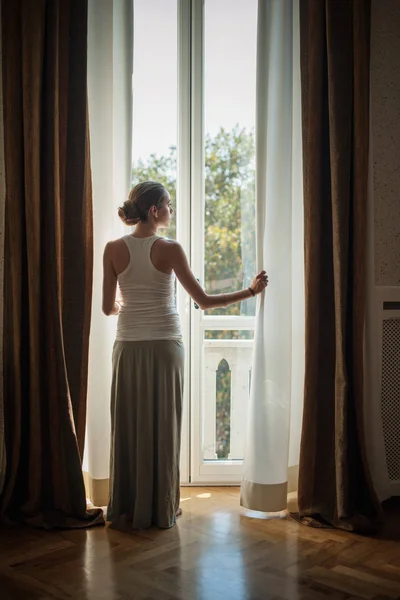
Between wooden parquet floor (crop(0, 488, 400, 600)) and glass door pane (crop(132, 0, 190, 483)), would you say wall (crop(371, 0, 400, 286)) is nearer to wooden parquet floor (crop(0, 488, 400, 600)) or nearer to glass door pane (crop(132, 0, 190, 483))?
glass door pane (crop(132, 0, 190, 483))

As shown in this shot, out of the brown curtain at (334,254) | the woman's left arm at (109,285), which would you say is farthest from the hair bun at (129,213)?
the brown curtain at (334,254)

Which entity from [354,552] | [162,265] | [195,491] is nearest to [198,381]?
[195,491]

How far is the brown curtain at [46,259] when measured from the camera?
291 cm

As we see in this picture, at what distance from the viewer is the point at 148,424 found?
2.83 metres

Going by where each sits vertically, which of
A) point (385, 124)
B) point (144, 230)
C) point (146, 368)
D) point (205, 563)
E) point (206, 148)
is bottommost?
point (205, 563)

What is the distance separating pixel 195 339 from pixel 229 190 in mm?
750

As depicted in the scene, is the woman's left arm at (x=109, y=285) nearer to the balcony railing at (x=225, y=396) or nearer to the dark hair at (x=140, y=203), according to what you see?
the dark hair at (x=140, y=203)

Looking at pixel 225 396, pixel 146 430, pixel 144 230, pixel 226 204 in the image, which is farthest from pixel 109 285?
pixel 225 396

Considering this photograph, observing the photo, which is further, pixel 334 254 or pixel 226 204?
pixel 226 204

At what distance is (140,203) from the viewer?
2857 millimetres

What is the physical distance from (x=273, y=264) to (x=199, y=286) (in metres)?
0.37

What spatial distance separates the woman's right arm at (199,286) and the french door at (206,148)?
0.26 meters

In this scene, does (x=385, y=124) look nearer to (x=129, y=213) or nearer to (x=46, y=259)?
(x=129, y=213)

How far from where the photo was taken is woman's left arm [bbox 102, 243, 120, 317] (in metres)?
2.90
